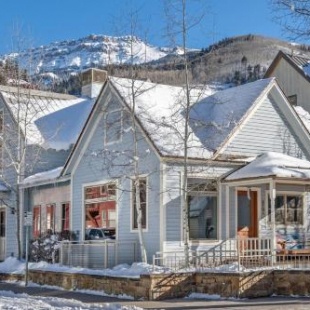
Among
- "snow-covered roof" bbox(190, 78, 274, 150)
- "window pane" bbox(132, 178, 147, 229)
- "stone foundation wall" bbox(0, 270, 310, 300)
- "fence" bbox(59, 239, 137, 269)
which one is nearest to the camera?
"stone foundation wall" bbox(0, 270, 310, 300)

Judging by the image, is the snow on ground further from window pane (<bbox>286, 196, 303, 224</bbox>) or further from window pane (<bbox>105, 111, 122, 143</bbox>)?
→ window pane (<bbox>286, 196, 303, 224</bbox>)

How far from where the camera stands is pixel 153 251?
878 inches

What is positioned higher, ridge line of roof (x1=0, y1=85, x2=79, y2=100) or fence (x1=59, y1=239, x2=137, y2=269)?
ridge line of roof (x1=0, y1=85, x2=79, y2=100)

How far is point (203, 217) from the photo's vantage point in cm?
2302

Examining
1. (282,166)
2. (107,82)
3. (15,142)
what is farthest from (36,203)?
(282,166)

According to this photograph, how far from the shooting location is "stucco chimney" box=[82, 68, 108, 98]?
1433 inches

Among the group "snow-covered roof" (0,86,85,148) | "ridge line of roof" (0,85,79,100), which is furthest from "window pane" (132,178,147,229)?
"ridge line of roof" (0,85,79,100)

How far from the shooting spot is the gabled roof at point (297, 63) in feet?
113

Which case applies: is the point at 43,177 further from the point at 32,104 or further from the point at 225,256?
the point at 225,256

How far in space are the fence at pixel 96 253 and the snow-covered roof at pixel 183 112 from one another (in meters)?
3.76

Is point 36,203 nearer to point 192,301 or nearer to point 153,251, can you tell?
point 153,251

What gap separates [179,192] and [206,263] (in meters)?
2.43

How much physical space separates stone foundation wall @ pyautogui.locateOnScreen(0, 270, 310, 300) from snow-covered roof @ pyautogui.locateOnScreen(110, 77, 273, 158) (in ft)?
15.3

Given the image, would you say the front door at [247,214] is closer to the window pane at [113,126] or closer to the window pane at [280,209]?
the window pane at [280,209]
